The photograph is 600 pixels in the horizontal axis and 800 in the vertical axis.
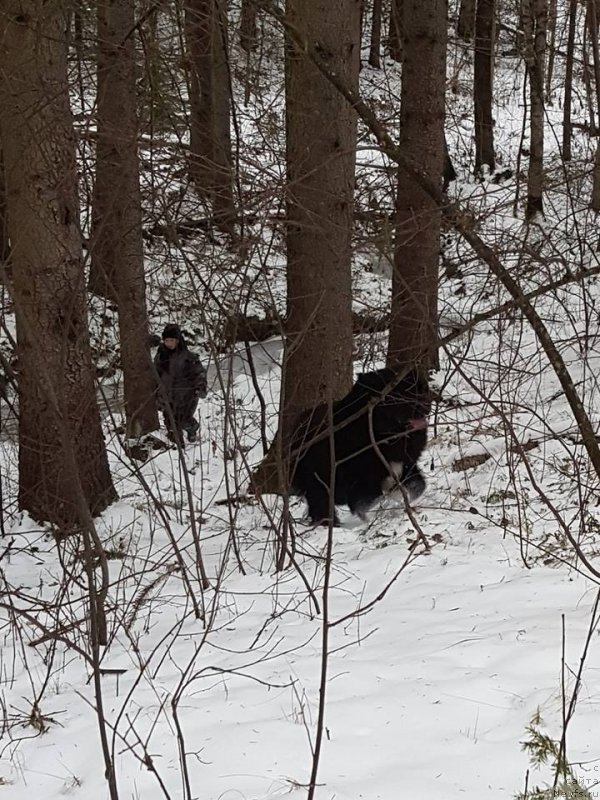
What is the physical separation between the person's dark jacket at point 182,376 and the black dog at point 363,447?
4.06 metres

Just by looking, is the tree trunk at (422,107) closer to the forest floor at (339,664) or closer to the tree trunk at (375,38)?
the forest floor at (339,664)

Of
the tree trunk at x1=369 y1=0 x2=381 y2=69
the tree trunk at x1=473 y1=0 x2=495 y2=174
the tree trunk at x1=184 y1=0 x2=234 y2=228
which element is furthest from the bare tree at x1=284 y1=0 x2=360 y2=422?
the tree trunk at x1=369 y1=0 x2=381 y2=69

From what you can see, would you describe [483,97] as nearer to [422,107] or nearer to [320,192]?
[422,107]

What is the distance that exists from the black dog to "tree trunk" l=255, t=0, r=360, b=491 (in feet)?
0.93

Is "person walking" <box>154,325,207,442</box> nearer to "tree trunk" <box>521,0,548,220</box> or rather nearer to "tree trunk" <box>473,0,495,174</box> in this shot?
"tree trunk" <box>521,0,548,220</box>

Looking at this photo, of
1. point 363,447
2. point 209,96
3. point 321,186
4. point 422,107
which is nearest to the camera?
point 363,447

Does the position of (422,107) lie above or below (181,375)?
above

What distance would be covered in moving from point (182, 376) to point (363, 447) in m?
4.47

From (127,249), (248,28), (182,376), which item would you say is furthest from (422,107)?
(182,376)

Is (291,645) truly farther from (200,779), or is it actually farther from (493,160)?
(493,160)

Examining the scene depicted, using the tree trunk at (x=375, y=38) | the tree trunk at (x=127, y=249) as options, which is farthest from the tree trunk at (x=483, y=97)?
the tree trunk at (x=127, y=249)

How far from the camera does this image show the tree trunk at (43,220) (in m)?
6.33

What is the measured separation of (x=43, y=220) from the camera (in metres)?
6.66

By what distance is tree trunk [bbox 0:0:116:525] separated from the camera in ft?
20.8
